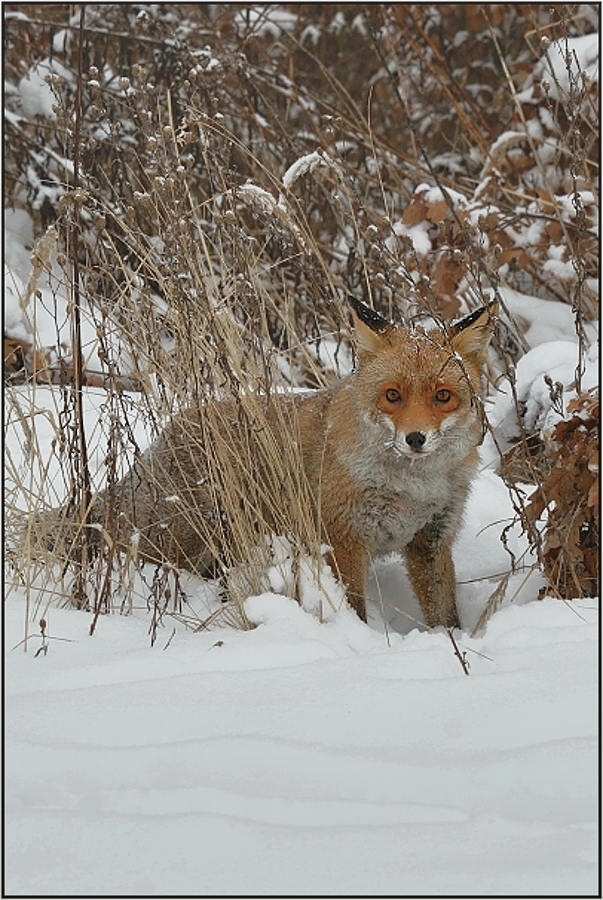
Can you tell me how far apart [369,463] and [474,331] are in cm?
61

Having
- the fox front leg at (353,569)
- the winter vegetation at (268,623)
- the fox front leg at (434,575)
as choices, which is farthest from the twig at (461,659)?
the fox front leg at (434,575)

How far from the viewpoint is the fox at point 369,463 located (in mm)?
3846

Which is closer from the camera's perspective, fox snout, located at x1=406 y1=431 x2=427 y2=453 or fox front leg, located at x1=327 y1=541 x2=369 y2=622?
fox snout, located at x1=406 y1=431 x2=427 y2=453

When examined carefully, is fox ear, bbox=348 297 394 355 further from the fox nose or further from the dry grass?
the fox nose

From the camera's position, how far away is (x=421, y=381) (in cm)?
380

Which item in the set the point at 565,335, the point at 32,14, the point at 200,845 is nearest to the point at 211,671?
the point at 200,845

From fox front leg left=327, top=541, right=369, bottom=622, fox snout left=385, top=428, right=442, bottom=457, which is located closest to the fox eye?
fox snout left=385, top=428, right=442, bottom=457

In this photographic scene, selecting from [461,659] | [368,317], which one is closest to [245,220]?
[368,317]

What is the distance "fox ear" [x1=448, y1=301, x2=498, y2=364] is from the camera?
12.8 ft

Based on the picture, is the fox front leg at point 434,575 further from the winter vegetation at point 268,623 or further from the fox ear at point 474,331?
the fox ear at point 474,331

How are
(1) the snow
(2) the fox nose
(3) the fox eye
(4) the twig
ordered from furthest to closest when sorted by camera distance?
(3) the fox eye
(2) the fox nose
(4) the twig
(1) the snow

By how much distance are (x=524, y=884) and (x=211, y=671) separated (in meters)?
1.23

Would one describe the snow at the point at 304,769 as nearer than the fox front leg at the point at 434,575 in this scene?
Yes

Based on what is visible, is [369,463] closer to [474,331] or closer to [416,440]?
[416,440]
